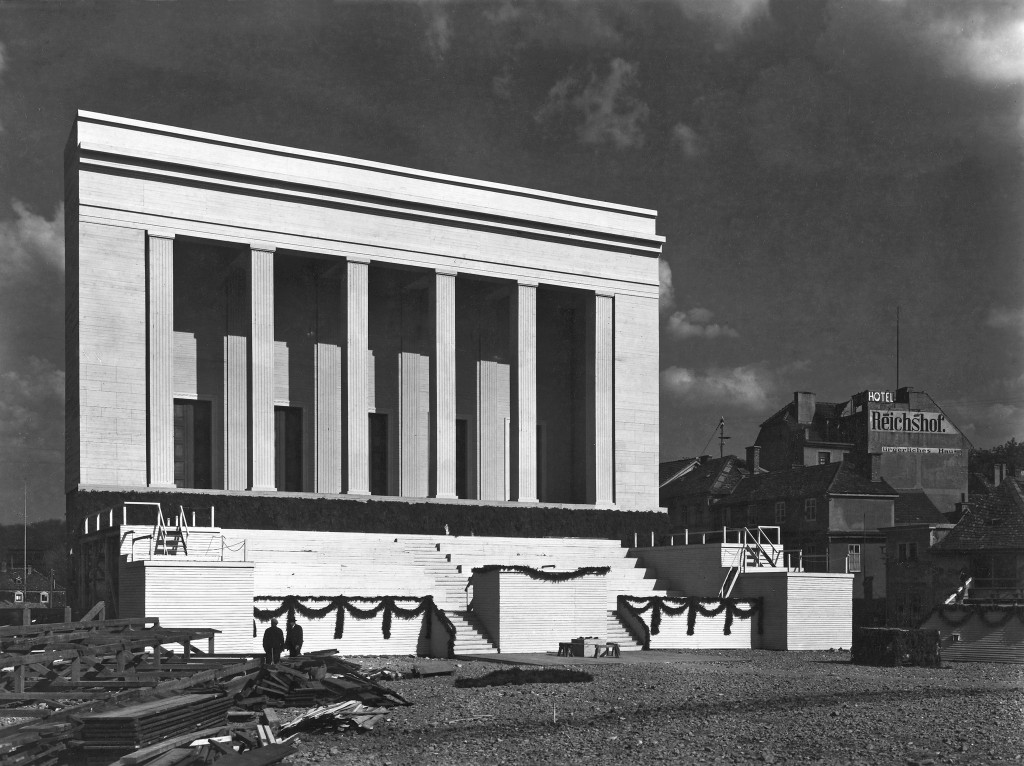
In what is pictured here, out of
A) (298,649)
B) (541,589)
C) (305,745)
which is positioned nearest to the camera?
(305,745)

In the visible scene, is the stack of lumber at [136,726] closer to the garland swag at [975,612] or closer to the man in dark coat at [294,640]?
the man in dark coat at [294,640]

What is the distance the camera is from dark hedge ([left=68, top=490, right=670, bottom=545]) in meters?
38.7

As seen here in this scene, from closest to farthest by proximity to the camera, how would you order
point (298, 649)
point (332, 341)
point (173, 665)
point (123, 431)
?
point (173, 665)
point (298, 649)
point (123, 431)
point (332, 341)

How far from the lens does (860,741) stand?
1569 centimetres

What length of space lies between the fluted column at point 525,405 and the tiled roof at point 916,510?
86.2 ft

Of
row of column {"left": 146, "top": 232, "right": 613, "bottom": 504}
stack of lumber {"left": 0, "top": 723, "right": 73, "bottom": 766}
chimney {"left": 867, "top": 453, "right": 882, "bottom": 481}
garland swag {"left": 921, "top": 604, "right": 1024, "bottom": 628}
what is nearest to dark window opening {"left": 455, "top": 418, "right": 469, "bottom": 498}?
row of column {"left": 146, "top": 232, "right": 613, "bottom": 504}

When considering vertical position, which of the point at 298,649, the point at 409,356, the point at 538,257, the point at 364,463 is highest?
the point at 538,257

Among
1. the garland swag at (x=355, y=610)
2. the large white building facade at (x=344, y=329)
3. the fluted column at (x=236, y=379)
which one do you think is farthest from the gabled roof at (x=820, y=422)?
the garland swag at (x=355, y=610)

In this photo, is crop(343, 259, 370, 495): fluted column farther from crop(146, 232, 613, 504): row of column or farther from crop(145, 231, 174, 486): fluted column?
crop(145, 231, 174, 486): fluted column

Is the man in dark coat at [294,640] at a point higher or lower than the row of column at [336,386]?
lower

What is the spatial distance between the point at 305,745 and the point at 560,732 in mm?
3263

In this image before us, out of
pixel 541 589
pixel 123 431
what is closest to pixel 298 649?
pixel 541 589

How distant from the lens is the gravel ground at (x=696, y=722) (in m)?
14.7

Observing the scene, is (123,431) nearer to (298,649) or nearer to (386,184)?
(386,184)
